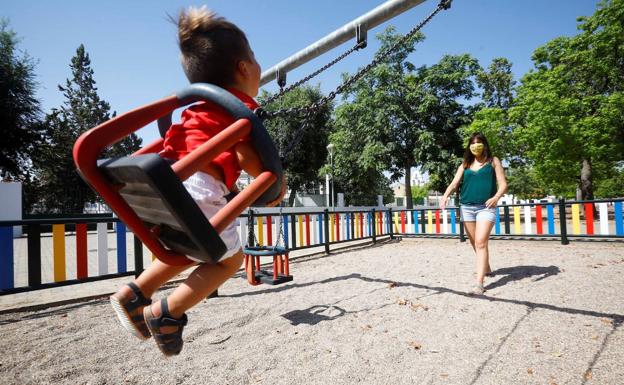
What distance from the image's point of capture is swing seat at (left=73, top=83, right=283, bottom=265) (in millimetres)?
1016

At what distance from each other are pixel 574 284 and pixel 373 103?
22907 millimetres

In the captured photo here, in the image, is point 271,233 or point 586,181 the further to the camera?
point 586,181

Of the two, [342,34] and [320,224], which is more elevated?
[342,34]

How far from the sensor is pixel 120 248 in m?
5.25

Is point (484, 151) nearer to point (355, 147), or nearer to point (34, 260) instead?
point (34, 260)

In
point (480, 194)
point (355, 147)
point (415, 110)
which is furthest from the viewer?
point (355, 147)

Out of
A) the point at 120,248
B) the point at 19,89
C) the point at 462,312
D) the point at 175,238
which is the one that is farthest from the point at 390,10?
the point at 19,89

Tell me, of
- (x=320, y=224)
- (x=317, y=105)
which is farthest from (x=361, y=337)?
(x=320, y=224)

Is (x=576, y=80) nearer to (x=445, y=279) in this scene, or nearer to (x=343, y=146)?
(x=343, y=146)

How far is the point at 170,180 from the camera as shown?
100 centimetres

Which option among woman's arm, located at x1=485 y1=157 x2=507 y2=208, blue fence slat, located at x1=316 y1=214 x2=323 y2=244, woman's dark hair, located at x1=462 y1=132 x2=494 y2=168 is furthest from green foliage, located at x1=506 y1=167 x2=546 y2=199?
woman's arm, located at x1=485 y1=157 x2=507 y2=208

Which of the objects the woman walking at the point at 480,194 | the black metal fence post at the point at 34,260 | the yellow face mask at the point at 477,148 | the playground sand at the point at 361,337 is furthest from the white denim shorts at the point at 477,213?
the black metal fence post at the point at 34,260

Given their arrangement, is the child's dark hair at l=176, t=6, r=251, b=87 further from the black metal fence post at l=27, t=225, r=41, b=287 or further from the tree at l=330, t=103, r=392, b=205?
the tree at l=330, t=103, r=392, b=205

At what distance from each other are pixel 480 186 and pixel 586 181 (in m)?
20.6
